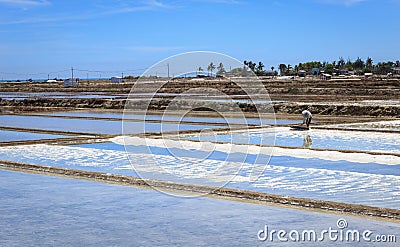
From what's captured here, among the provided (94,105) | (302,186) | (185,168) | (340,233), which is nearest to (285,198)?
(302,186)

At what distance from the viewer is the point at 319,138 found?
10.1 m

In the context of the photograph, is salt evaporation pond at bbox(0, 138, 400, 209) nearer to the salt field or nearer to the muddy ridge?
the salt field

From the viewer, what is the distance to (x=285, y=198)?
5.17m

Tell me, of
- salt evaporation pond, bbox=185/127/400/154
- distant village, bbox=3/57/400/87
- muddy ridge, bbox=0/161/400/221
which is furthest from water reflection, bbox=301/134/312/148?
distant village, bbox=3/57/400/87

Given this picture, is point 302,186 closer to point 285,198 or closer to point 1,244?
point 285,198

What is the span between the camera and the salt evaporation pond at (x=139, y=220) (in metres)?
4.08

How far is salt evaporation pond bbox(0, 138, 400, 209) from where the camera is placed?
5.52 metres

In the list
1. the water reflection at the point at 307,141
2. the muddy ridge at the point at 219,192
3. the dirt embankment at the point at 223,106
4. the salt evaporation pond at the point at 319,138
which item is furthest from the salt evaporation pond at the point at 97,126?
the muddy ridge at the point at 219,192

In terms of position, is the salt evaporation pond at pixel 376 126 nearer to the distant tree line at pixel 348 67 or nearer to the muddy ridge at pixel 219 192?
the muddy ridge at pixel 219 192

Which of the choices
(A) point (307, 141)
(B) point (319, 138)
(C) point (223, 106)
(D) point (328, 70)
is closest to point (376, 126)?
(B) point (319, 138)

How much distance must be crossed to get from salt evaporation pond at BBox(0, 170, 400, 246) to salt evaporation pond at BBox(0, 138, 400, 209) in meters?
0.73

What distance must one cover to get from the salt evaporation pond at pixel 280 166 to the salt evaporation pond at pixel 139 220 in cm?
73

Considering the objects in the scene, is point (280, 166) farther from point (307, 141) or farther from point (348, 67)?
point (348, 67)

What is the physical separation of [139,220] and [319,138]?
6.08 meters
